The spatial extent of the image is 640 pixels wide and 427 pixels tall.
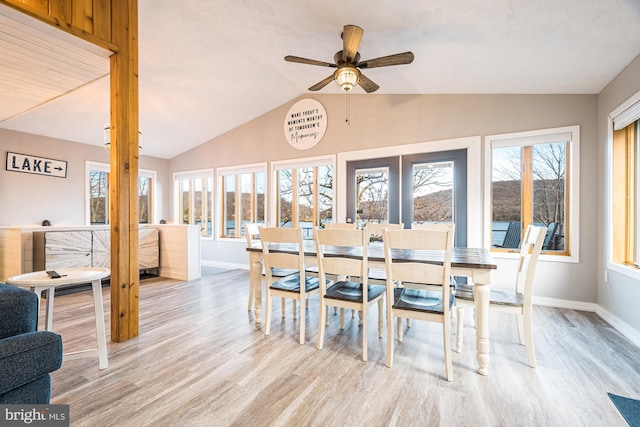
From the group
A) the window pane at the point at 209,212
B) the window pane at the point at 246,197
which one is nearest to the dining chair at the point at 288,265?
the window pane at the point at 246,197

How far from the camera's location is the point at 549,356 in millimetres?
2168

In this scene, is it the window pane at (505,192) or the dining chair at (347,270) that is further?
the window pane at (505,192)

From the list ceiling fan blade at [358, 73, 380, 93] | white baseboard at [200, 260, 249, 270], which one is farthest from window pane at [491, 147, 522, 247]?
white baseboard at [200, 260, 249, 270]

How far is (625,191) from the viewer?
279 cm

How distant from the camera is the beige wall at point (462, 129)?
10.5ft

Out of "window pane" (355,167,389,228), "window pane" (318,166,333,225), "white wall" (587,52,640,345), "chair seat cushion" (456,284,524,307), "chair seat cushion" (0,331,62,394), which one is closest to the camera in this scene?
"chair seat cushion" (0,331,62,394)

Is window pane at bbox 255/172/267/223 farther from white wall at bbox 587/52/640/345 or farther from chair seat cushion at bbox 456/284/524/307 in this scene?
white wall at bbox 587/52/640/345

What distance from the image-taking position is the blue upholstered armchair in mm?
1135

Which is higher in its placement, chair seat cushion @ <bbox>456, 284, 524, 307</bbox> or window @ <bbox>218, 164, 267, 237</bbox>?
window @ <bbox>218, 164, 267, 237</bbox>

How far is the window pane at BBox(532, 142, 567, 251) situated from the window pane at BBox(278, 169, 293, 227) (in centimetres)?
378

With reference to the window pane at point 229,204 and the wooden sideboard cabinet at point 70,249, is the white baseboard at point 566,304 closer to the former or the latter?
the window pane at point 229,204

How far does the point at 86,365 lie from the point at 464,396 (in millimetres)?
2524

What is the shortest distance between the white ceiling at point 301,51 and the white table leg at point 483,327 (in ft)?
6.71

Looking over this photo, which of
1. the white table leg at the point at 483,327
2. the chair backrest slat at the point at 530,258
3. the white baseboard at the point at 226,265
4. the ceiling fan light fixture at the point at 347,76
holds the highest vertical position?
the ceiling fan light fixture at the point at 347,76
